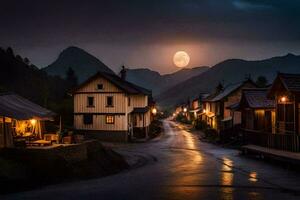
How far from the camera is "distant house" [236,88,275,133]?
3997 cm

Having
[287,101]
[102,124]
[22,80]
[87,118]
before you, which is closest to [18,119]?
[287,101]

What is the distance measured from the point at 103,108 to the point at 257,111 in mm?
20855

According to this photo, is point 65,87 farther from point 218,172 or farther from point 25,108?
point 218,172

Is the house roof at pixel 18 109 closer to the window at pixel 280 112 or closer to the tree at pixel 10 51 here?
the window at pixel 280 112

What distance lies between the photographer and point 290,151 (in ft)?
96.7

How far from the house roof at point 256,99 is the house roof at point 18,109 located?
1940 cm

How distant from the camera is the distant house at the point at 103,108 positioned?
177 ft

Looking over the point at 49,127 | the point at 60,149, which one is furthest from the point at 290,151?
the point at 49,127

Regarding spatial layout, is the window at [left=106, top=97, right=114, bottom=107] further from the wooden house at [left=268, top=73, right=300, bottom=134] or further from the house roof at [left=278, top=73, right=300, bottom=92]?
the house roof at [left=278, top=73, right=300, bottom=92]

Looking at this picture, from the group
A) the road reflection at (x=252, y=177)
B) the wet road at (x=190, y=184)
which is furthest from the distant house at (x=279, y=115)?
the road reflection at (x=252, y=177)

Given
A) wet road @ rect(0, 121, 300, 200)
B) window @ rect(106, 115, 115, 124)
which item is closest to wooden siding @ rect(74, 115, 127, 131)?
window @ rect(106, 115, 115, 124)

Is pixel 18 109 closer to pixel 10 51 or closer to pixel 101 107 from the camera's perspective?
pixel 101 107

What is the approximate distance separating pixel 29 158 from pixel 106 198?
9.07 m

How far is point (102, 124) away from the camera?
54750mm
